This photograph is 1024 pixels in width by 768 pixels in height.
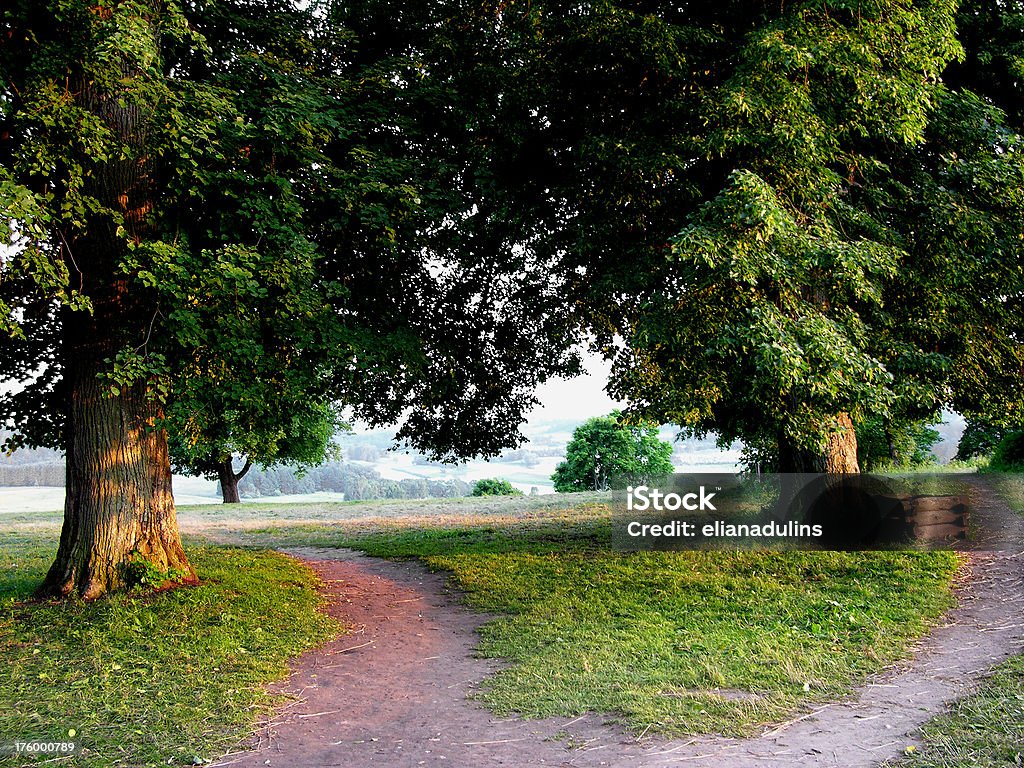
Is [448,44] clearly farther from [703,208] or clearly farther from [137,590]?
[137,590]

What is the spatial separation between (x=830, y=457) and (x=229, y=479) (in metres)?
28.8

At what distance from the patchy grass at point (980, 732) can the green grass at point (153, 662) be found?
4.75 m

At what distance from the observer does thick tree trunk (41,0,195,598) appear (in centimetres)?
955

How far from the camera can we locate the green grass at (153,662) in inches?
218

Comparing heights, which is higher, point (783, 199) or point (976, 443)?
point (783, 199)

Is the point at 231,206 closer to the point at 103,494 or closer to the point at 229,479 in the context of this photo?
the point at 103,494

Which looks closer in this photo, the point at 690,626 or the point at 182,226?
the point at 690,626

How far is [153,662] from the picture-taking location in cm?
724

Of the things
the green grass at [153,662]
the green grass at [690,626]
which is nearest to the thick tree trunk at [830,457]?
the green grass at [690,626]

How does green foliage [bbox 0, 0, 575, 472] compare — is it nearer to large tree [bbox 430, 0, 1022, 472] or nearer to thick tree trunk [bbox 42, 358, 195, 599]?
thick tree trunk [bbox 42, 358, 195, 599]

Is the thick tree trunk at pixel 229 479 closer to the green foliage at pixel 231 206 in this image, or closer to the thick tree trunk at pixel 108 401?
the green foliage at pixel 231 206

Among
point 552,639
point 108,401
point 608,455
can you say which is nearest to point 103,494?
point 108,401

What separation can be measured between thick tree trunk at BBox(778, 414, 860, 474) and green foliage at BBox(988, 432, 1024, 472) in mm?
9434

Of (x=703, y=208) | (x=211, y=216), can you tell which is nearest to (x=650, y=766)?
(x=703, y=208)
